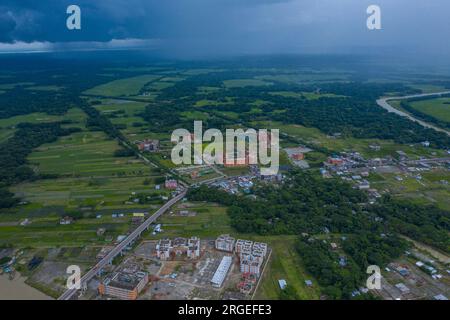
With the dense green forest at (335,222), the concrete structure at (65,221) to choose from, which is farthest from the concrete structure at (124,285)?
the concrete structure at (65,221)

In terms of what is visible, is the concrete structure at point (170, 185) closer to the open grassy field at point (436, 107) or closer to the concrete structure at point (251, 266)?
the concrete structure at point (251, 266)

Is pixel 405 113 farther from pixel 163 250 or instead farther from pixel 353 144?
pixel 163 250

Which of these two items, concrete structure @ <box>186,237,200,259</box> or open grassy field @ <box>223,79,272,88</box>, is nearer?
concrete structure @ <box>186,237,200,259</box>

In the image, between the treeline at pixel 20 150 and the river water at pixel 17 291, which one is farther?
the treeline at pixel 20 150

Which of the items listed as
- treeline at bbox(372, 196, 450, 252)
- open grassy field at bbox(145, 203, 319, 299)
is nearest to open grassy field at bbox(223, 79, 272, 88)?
treeline at bbox(372, 196, 450, 252)

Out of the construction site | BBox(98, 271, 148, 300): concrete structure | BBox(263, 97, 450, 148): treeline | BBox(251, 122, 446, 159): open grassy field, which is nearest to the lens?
BBox(98, 271, 148, 300): concrete structure

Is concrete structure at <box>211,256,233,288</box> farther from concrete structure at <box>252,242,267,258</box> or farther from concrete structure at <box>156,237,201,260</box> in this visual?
concrete structure at <box>156,237,201,260</box>

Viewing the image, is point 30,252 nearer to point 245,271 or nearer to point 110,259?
point 110,259
